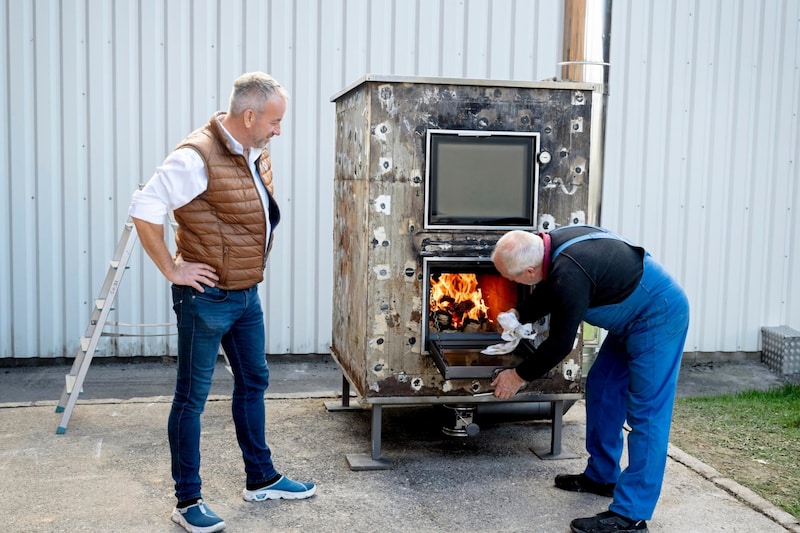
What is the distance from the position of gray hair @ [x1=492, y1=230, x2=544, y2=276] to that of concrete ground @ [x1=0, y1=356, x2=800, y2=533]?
126cm

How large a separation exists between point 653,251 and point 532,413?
2.82 metres

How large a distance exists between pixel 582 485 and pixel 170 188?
2.66 m

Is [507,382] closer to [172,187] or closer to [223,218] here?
[223,218]

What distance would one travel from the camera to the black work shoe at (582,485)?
188 inches

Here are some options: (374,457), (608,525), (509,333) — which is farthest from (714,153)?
(608,525)

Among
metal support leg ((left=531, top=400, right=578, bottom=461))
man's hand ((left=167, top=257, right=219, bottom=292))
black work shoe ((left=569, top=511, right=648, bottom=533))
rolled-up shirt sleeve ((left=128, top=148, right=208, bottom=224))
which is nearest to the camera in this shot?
rolled-up shirt sleeve ((left=128, top=148, right=208, bottom=224))

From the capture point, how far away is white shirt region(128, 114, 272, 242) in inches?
156

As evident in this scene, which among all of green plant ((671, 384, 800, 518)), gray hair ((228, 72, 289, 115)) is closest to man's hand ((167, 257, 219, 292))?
gray hair ((228, 72, 289, 115))

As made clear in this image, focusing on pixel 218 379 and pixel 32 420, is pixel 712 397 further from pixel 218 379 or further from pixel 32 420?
pixel 32 420

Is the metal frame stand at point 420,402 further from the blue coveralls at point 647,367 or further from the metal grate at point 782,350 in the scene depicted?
the metal grate at point 782,350

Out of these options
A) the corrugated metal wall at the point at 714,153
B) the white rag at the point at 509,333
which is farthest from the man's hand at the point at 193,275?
the corrugated metal wall at the point at 714,153

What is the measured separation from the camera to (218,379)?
7234 millimetres

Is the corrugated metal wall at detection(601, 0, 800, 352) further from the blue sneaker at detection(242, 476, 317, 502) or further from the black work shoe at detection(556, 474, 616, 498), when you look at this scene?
the blue sneaker at detection(242, 476, 317, 502)

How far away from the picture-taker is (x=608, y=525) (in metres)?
4.25
